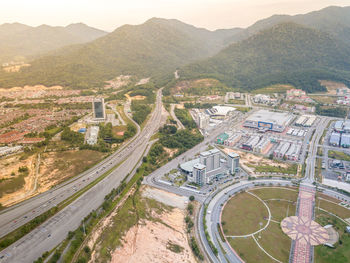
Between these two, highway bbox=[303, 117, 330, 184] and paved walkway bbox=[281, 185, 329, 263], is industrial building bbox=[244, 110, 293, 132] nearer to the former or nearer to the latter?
highway bbox=[303, 117, 330, 184]

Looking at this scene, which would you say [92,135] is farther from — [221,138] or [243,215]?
[243,215]

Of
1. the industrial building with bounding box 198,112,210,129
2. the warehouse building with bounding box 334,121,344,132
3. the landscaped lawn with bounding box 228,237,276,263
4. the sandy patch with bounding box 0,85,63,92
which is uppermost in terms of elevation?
the sandy patch with bounding box 0,85,63,92

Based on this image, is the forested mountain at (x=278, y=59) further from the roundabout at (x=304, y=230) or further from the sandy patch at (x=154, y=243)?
the sandy patch at (x=154, y=243)

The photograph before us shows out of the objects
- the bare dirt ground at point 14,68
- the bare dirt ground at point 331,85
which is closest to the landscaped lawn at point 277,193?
the bare dirt ground at point 331,85

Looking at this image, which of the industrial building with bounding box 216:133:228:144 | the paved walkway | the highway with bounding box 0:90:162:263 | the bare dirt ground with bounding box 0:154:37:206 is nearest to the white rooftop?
the industrial building with bounding box 216:133:228:144

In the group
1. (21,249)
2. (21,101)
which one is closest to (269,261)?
(21,249)

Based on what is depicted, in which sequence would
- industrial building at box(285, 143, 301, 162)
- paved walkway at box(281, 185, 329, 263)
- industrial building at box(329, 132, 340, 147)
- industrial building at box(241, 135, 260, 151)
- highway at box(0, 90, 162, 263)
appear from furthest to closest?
industrial building at box(329, 132, 340, 147), industrial building at box(241, 135, 260, 151), industrial building at box(285, 143, 301, 162), paved walkway at box(281, 185, 329, 263), highway at box(0, 90, 162, 263)

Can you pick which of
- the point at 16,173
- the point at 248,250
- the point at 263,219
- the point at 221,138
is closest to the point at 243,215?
the point at 263,219
